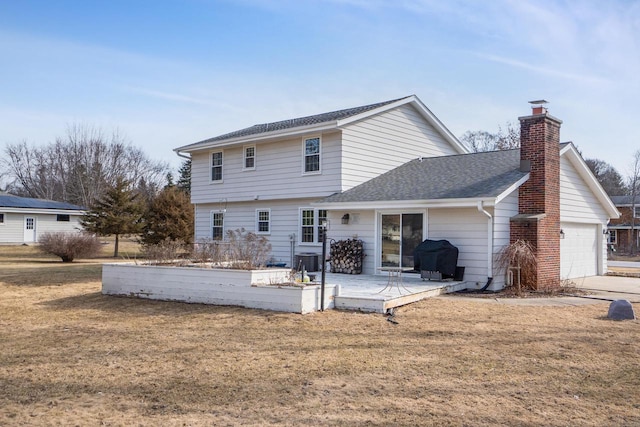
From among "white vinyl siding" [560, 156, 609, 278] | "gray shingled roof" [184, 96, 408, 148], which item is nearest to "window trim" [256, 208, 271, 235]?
"gray shingled roof" [184, 96, 408, 148]

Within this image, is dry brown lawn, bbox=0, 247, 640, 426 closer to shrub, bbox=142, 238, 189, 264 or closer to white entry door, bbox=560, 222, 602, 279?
shrub, bbox=142, 238, 189, 264

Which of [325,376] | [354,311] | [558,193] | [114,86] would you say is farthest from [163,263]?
[114,86]

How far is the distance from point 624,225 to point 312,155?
35.9 metres

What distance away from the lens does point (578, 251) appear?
16.8 m

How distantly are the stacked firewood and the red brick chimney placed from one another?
4.30 m

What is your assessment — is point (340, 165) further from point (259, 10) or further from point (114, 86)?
point (114, 86)

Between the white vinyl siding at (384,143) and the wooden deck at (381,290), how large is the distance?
3807 millimetres

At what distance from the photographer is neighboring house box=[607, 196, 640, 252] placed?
137ft

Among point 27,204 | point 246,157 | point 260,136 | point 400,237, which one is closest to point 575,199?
point 400,237

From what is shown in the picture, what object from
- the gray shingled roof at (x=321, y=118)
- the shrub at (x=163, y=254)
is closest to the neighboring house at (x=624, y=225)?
the gray shingled roof at (x=321, y=118)

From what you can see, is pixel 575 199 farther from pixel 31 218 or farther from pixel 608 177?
pixel 608 177

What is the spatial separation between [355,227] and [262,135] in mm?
4856

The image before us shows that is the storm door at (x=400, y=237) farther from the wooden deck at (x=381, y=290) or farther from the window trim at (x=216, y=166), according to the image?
the window trim at (x=216, y=166)

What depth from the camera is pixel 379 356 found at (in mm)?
6730
